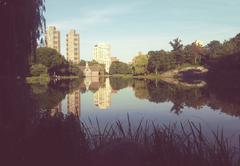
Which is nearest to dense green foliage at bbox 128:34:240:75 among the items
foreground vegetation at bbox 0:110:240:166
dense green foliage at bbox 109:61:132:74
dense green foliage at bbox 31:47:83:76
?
dense green foliage at bbox 109:61:132:74

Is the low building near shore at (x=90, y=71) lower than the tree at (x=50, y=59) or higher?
lower

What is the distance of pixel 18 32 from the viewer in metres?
14.0

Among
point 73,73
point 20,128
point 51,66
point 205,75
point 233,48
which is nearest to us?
point 20,128

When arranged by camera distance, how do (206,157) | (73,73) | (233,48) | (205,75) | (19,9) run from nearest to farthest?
(206,157) < (19,9) < (233,48) < (205,75) < (73,73)

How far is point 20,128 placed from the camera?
11.0m

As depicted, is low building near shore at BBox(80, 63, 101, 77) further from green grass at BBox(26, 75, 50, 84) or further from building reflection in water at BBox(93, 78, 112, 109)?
building reflection in water at BBox(93, 78, 112, 109)

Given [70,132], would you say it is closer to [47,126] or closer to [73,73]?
[47,126]

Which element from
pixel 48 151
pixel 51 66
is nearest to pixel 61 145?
pixel 48 151

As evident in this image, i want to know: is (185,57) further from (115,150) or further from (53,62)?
(115,150)

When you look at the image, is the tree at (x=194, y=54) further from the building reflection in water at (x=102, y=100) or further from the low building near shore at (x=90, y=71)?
the building reflection in water at (x=102, y=100)

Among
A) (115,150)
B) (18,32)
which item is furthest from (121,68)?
(115,150)

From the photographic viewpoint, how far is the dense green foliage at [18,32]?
525 inches

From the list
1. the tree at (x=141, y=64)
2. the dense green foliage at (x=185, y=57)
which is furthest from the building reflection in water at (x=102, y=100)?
the tree at (x=141, y=64)

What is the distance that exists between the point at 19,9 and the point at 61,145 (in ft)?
21.7
